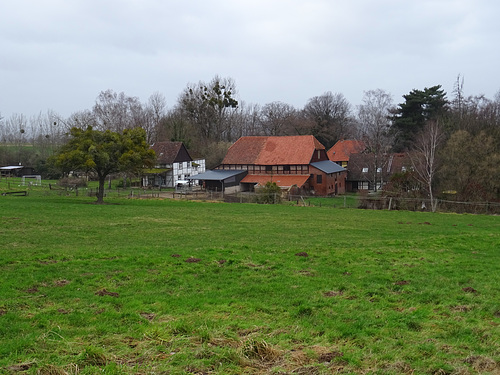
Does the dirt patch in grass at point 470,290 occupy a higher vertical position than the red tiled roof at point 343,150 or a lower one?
lower

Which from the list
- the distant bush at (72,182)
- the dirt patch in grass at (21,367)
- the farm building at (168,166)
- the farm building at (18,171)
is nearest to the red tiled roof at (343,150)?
the farm building at (168,166)

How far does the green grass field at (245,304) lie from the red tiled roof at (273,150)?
41932 millimetres

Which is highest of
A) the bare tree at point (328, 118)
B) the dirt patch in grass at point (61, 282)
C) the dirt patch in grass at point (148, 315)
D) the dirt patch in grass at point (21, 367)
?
the bare tree at point (328, 118)

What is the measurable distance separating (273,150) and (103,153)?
3373 centimetres

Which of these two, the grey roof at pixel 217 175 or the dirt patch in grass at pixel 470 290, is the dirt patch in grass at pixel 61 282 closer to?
the dirt patch in grass at pixel 470 290

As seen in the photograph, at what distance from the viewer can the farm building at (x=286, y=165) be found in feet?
192

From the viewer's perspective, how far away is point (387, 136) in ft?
215

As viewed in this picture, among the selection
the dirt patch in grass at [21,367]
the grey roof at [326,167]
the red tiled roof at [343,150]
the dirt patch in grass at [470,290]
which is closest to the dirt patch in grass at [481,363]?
the dirt patch in grass at [470,290]

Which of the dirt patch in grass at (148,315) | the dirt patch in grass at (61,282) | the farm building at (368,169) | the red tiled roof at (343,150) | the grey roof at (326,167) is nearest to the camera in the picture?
the dirt patch in grass at (148,315)

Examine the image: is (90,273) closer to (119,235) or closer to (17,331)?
(17,331)

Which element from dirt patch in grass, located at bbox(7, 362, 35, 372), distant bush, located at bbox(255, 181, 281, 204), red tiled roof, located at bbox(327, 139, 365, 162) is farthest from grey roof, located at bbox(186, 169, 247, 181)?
dirt patch in grass, located at bbox(7, 362, 35, 372)

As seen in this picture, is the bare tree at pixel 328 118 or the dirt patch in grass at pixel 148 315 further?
the bare tree at pixel 328 118

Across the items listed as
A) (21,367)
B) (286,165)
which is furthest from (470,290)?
(286,165)

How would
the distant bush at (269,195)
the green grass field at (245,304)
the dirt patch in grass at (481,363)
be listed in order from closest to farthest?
1. the dirt patch in grass at (481,363)
2. the green grass field at (245,304)
3. the distant bush at (269,195)
